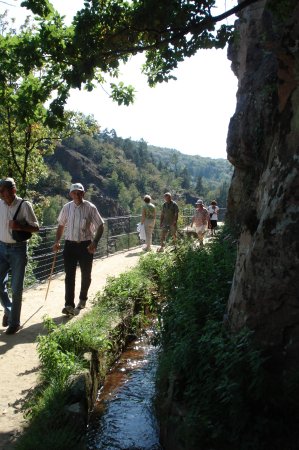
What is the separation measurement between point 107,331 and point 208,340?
2.68 m

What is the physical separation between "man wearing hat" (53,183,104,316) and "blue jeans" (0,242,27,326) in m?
1.14

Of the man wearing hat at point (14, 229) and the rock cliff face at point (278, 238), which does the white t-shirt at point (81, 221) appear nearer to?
the man wearing hat at point (14, 229)

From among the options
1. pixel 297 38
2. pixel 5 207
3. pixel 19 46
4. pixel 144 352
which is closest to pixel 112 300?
pixel 144 352

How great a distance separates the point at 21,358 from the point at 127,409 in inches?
55.9

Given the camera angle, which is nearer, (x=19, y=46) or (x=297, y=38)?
(x=297, y=38)

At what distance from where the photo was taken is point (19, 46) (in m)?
4.80

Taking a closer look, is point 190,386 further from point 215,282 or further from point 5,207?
point 5,207

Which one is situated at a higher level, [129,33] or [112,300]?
[129,33]

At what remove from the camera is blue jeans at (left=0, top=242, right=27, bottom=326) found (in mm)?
6277

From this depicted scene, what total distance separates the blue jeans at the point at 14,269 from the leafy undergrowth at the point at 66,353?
76 centimetres

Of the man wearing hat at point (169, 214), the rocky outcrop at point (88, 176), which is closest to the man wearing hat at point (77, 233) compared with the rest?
the man wearing hat at point (169, 214)

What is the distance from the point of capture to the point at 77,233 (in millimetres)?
7363

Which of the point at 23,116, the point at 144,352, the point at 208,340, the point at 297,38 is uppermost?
the point at 297,38

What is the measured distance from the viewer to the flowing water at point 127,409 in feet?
14.8
